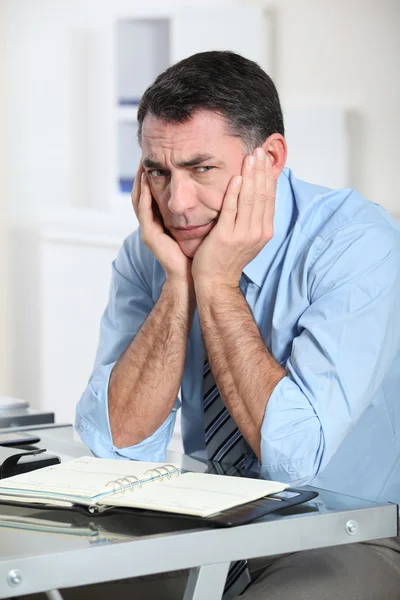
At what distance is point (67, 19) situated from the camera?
4.18 meters

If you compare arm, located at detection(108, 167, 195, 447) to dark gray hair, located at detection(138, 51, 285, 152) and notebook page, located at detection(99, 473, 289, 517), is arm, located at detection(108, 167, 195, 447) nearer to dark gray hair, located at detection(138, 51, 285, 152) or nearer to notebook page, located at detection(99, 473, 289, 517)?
dark gray hair, located at detection(138, 51, 285, 152)

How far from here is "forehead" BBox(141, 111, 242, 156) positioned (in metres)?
1.59

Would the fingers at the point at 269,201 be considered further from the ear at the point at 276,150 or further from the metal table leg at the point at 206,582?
the metal table leg at the point at 206,582

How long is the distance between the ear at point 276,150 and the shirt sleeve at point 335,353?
203 millimetres

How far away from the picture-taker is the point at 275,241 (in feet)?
5.58

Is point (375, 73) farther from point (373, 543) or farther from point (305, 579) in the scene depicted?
point (305, 579)

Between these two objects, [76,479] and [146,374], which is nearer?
[76,479]

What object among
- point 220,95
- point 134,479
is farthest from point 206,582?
point 220,95

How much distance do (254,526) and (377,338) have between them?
52 cm

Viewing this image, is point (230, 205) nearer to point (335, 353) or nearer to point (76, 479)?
point (335, 353)

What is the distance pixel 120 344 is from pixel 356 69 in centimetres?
195

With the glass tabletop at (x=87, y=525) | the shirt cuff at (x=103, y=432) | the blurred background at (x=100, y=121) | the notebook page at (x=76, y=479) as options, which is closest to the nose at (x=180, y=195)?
the shirt cuff at (x=103, y=432)

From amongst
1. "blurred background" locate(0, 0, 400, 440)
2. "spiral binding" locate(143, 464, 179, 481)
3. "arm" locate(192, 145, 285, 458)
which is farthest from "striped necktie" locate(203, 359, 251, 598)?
"blurred background" locate(0, 0, 400, 440)

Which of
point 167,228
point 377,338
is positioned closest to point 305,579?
point 377,338
